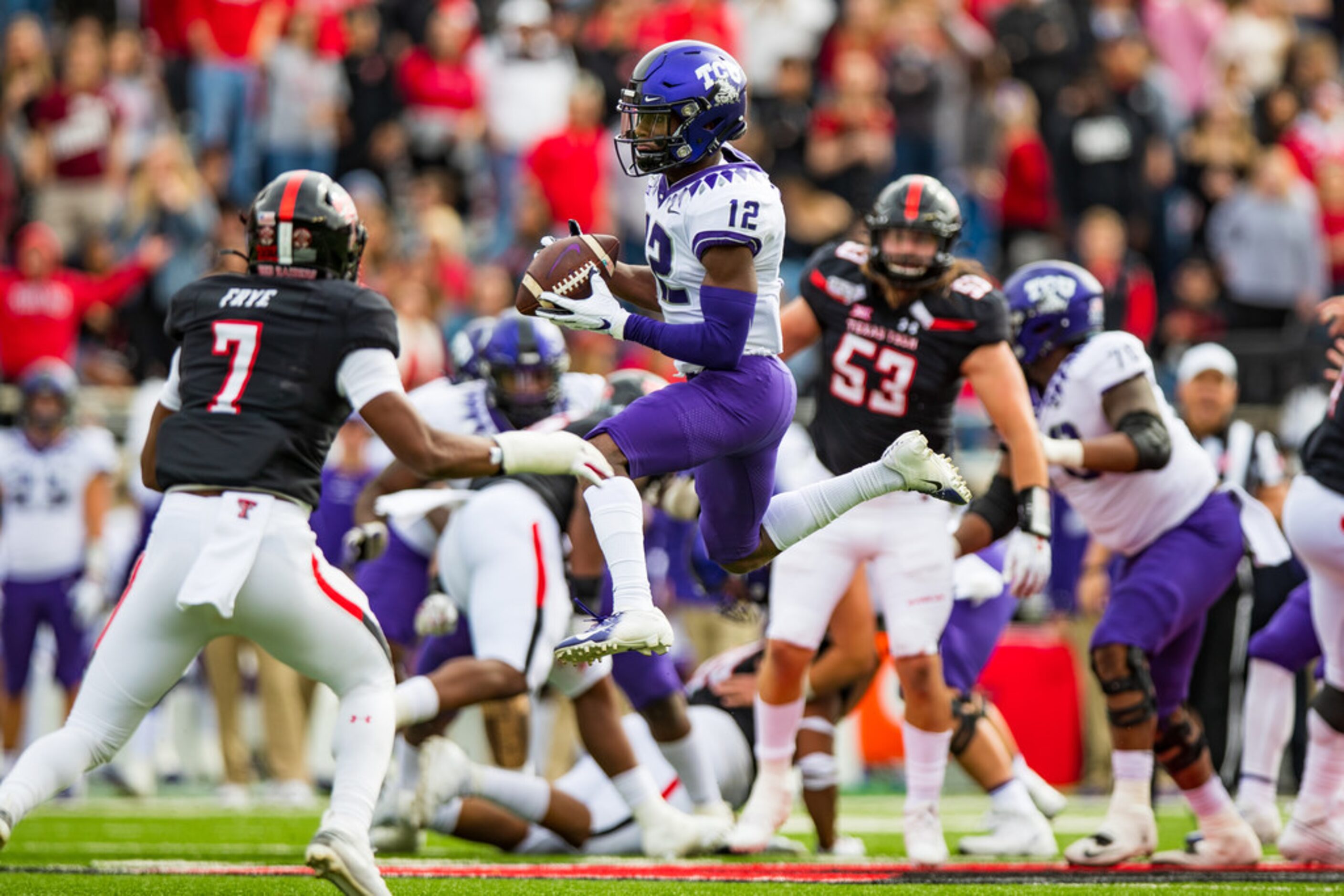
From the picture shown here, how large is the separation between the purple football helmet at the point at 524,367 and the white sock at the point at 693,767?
1422mm

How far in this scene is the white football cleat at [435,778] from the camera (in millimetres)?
6625

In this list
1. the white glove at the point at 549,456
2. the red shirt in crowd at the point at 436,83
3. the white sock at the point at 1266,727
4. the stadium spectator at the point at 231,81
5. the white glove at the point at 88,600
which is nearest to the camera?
the white glove at the point at 549,456

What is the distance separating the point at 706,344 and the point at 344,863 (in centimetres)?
178

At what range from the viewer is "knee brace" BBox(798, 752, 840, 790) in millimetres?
7449

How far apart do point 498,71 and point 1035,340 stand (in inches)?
309

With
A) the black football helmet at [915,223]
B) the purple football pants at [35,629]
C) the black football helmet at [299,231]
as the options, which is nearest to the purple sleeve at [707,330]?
the black football helmet at [299,231]

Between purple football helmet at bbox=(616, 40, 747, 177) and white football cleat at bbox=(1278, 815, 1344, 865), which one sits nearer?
purple football helmet at bbox=(616, 40, 747, 177)

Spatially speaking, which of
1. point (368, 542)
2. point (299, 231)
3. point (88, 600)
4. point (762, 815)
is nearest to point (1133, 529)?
point (762, 815)

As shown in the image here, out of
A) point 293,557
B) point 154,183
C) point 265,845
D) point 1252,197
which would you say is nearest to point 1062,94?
point 1252,197

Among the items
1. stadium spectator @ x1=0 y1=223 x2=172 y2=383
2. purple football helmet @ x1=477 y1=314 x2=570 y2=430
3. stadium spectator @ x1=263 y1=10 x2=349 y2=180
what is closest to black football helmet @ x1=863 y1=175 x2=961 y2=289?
Answer: purple football helmet @ x1=477 y1=314 x2=570 y2=430

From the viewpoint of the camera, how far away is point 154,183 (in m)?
12.6

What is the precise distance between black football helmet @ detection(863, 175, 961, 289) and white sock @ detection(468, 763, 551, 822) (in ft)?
7.51

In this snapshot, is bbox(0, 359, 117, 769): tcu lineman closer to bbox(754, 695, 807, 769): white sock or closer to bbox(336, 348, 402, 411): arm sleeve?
bbox(754, 695, 807, 769): white sock

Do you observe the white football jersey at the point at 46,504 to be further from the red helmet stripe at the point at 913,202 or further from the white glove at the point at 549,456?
the white glove at the point at 549,456
